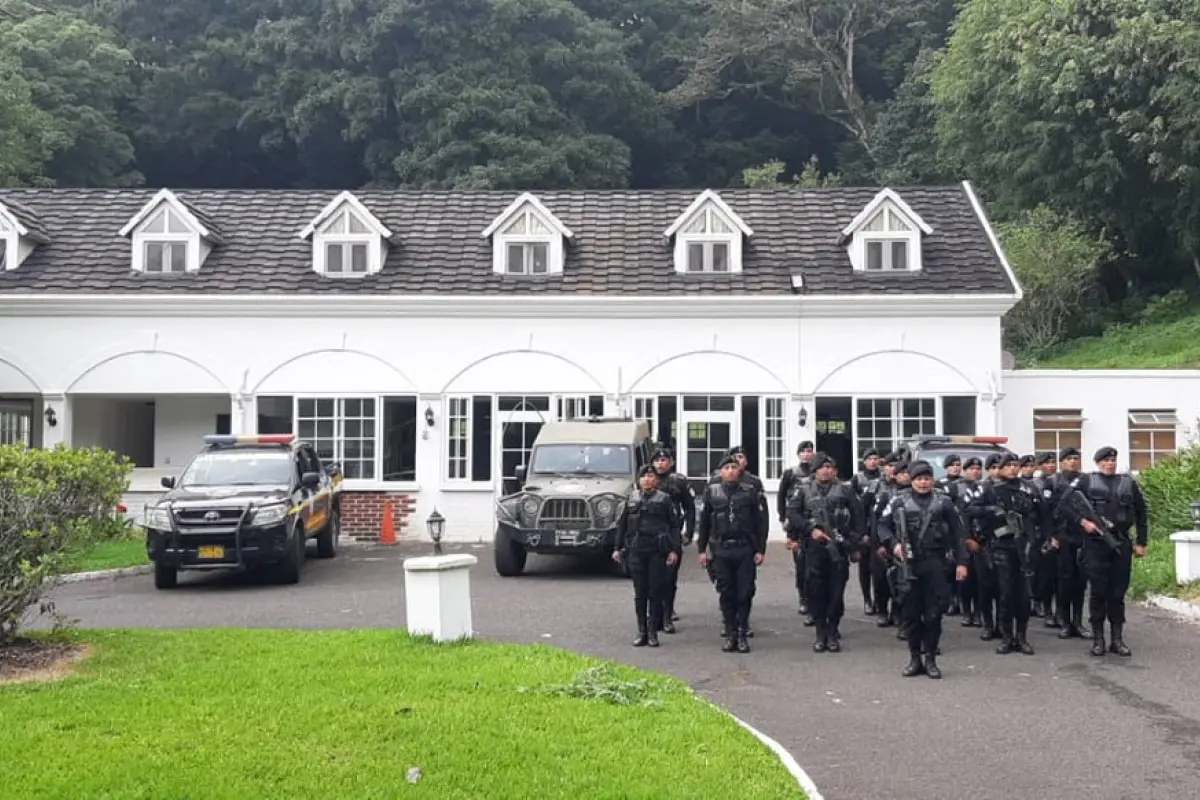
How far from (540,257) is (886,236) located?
265 inches

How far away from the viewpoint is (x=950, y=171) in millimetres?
44906

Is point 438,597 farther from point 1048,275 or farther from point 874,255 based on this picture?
point 1048,275

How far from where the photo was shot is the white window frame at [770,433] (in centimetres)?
2159

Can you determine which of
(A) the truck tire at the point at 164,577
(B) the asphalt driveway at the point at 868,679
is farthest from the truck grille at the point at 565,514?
(A) the truck tire at the point at 164,577

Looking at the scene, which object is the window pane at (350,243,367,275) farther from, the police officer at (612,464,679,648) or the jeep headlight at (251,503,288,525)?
Answer: the police officer at (612,464,679,648)

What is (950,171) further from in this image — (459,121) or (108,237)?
(108,237)

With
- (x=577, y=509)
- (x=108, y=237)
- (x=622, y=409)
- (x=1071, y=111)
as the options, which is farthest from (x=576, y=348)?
(x=1071, y=111)

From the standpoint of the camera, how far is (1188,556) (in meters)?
13.5

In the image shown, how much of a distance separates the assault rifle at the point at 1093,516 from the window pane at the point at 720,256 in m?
12.6

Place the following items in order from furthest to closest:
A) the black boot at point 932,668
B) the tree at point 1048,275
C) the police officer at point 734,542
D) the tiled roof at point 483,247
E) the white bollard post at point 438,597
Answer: the tree at point 1048,275, the tiled roof at point 483,247, the police officer at point 734,542, the white bollard post at point 438,597, the black boot at point 932,668

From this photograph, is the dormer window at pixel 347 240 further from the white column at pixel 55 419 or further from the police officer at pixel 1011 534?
the police officer at pixel 1011 534

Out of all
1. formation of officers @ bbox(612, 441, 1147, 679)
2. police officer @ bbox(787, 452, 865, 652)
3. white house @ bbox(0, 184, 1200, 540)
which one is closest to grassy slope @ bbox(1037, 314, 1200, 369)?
white house @ bbox(0, 184, 1200, 540)

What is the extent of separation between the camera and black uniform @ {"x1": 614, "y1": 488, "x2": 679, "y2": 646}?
1091 cm

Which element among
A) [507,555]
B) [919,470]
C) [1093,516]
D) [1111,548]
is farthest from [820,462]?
[507,555]
